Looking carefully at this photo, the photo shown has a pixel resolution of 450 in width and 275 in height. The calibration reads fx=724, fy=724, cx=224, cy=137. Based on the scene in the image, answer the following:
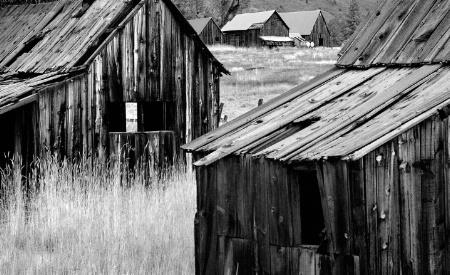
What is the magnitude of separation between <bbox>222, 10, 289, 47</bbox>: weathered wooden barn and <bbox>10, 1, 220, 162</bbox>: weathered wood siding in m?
62.1

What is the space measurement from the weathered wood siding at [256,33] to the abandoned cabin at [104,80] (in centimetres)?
6194

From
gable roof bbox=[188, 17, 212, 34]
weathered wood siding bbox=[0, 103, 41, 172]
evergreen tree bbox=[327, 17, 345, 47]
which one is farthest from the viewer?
evergreen tree bbox=[327, 17, 345, 47]

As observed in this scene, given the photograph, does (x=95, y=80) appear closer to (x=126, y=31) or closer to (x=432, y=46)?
(x=126, y=31)

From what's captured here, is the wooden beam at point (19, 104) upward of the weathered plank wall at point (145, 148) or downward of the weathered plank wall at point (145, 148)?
upward

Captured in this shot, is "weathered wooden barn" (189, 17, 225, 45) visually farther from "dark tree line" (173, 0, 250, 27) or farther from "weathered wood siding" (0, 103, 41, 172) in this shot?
"weathered wood siding" (0, 103, 41, 172)

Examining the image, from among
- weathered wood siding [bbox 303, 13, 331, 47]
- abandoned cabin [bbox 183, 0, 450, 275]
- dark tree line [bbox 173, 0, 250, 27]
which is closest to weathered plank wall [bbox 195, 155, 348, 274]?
abandoned cabin [bbox 183, 0, 450, 275]

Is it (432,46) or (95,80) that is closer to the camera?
(432,46)

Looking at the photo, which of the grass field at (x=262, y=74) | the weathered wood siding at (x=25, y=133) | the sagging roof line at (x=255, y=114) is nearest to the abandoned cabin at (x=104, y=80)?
the weathered wood siding at (x=25, y=133)

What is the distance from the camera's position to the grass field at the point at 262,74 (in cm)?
3451

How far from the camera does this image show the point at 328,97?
26.8ft

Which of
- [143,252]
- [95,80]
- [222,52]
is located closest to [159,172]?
[95,80]

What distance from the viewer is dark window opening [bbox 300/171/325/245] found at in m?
8.62

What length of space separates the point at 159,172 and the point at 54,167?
9.95 feet

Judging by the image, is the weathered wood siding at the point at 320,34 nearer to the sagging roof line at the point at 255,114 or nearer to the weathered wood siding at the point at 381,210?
the sagging roof line at the point at 255,114
